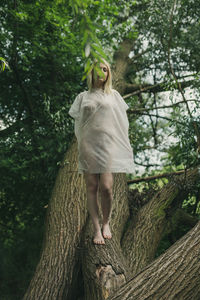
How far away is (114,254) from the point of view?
9.91 ft

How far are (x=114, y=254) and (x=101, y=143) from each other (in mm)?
1189

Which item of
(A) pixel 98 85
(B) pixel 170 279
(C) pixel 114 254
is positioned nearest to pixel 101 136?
(A) pixel 98 85

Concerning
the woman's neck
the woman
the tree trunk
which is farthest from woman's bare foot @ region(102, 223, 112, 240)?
the woman's neck

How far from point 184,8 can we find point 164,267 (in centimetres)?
507

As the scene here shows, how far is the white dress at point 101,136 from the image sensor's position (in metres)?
2.98

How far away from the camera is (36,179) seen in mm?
5938

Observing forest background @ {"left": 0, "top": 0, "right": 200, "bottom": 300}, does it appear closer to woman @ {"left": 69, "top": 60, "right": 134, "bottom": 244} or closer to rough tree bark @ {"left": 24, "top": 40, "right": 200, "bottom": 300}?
rough tree bark @ {"left": 24, "top": 40, "right": 200, "bottom": 300}

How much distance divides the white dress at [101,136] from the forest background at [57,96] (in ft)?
5.52

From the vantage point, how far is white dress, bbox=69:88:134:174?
2.98 m

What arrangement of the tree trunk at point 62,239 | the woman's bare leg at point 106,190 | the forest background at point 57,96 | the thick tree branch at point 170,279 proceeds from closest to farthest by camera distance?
the thick tree branch at point 170,279
the woman's bare leg at point 106,190
the tree trunk at point 62,239
the forest background at point 57,96

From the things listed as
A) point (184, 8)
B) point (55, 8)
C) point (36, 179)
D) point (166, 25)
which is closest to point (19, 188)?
point (36, 179)

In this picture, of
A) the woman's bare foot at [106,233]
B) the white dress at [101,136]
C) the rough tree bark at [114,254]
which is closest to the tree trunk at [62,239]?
the rough tree bark at [114,254]

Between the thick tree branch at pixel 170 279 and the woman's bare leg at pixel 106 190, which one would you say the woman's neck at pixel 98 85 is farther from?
the thick tree branch at pixel 170 279

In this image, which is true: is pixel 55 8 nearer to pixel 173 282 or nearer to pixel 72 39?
pixel 72 39
